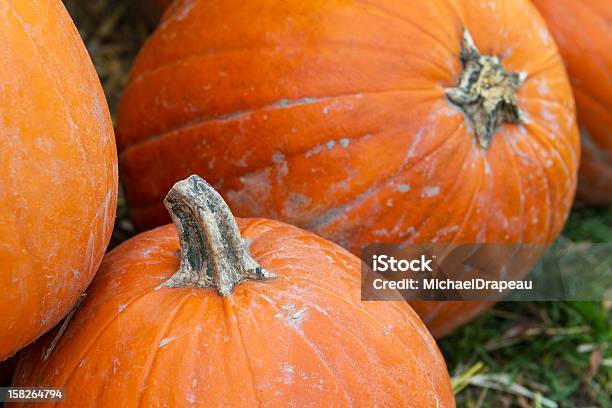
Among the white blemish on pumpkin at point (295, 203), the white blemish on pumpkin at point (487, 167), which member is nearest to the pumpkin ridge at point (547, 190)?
the white blemish on pumpkin at point (487, 167)

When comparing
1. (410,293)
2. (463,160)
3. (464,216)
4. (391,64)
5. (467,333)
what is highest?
(391,64)

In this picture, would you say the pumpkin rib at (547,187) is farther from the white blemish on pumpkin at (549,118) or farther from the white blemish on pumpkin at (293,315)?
the white blemish on pumpkin at (293,315)

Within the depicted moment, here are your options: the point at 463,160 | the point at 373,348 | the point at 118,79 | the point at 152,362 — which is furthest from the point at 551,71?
the point at 118,79

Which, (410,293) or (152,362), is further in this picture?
(410,293)

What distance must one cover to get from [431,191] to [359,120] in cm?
23

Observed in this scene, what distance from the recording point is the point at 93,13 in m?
2.98

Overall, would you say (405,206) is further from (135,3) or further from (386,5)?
(135,3)

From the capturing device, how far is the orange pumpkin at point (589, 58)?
93.0 inches

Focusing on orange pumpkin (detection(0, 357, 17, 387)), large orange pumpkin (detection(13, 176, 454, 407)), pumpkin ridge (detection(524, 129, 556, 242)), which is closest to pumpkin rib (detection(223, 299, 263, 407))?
large orange pumpkin (detection(13, 176, 454, 407))

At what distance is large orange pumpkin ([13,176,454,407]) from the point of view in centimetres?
121

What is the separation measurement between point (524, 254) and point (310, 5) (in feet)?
2.62

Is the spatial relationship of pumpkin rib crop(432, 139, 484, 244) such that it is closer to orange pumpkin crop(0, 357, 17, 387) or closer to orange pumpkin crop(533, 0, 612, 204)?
orange pumpkin crop(533, 0, 612, 204)

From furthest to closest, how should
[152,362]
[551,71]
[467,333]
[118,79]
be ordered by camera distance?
[118,79] → [467,333] → [551,71] → [152,362]

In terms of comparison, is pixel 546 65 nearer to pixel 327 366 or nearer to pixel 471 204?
pixel 471 204
